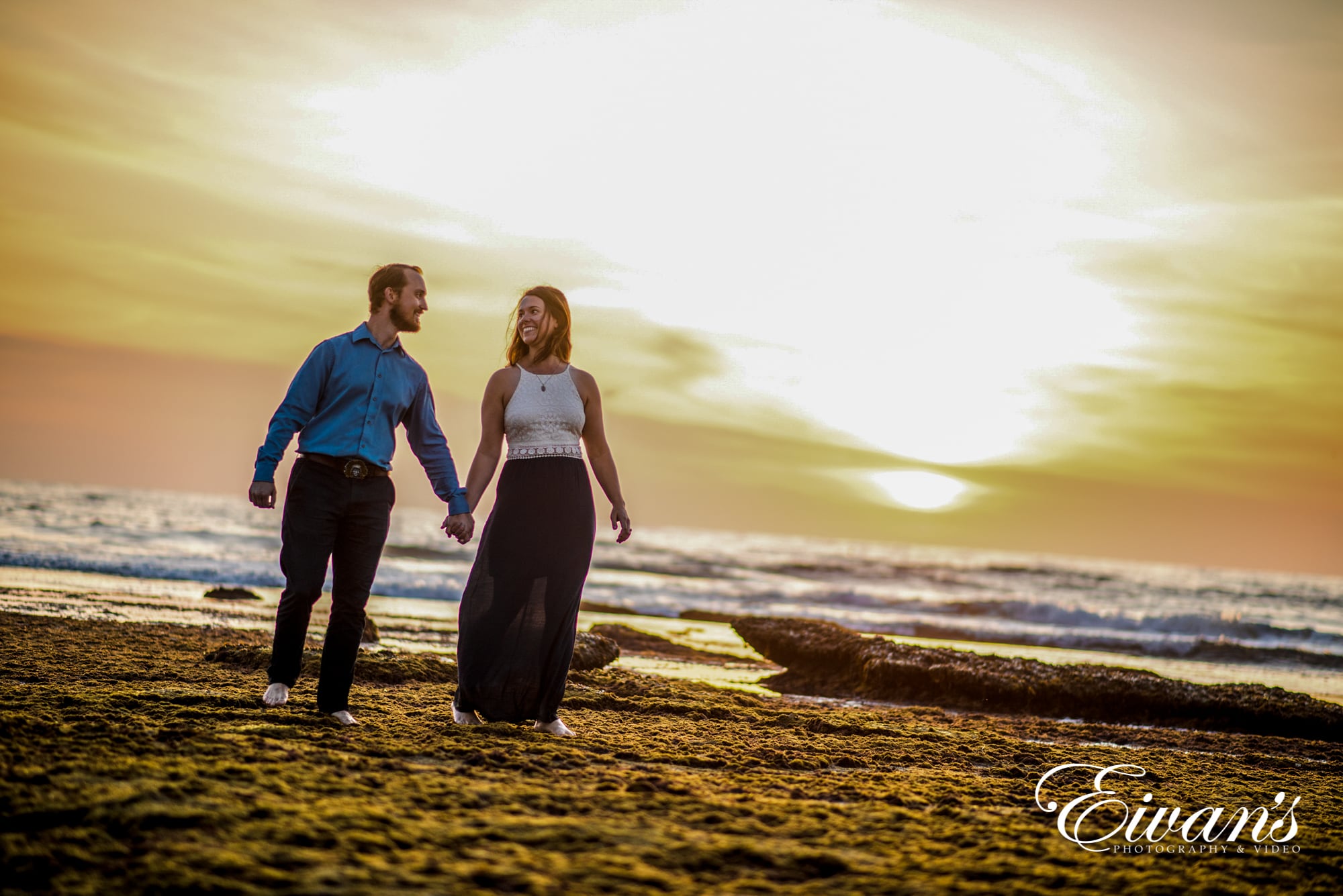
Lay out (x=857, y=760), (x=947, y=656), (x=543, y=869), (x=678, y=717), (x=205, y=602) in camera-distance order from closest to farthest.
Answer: (x=543, y=869) < (x=857, y=760) < (x=678, y=717) < (x=947, y=656) < (x=205, y=602)

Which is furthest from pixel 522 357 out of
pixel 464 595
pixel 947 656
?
pixel 947 656

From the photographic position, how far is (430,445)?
503 centimetres

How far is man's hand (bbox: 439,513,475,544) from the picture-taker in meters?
4.76

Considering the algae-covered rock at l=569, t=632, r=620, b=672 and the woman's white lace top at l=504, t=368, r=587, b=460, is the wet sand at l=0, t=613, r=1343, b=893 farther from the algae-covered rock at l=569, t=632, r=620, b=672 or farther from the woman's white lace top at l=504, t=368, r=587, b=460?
the algae-covered rock at l=569, t=632, r=620, b=672

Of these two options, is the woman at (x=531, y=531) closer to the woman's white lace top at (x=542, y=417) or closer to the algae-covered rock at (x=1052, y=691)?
the woman's white lace top at (x=542, y=417)

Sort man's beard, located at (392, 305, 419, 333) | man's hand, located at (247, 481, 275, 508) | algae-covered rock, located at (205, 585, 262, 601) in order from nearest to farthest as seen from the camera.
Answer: man's hand, located at (247, 481, 275, 508), man's beard, located at (392, 305, 419, 333), algae-covered rock, located at (205, 585, 262, 601)

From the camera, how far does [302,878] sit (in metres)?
2.24

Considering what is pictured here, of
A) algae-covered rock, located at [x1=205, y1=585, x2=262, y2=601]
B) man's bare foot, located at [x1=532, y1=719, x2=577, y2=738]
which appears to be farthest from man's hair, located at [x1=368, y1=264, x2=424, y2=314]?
algae-covered rock, located at [x1=205, y1=585, x2=262, y2=601]

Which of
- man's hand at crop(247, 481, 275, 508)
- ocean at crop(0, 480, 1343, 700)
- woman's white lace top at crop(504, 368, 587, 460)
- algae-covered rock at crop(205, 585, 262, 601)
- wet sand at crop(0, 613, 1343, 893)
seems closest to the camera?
wet sand at crop(0, 613, 1343, 893)

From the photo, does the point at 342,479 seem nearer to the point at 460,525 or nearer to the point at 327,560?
the point at 327,560

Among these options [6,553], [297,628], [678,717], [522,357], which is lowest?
[6,553]

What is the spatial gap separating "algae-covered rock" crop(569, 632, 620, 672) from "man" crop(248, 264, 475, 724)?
3.54 meters

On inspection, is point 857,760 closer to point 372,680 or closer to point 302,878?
point 302,878

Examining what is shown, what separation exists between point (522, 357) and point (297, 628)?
5.77ft
